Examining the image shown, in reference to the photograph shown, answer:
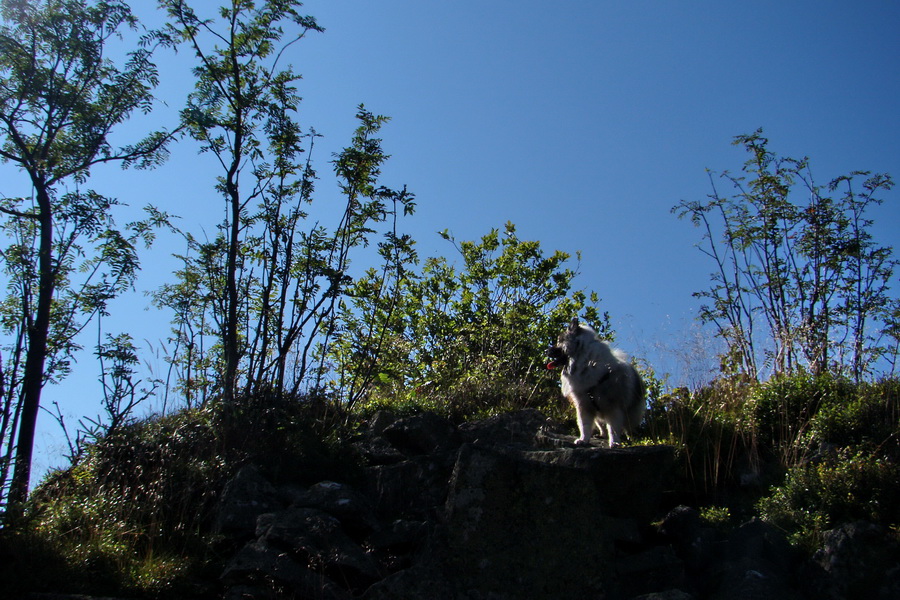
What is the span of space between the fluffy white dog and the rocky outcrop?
1271mm

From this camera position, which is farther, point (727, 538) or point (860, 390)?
point (860, 390)

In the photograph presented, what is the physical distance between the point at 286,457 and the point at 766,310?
8.10 m

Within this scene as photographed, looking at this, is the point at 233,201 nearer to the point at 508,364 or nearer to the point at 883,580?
the point at 508,364

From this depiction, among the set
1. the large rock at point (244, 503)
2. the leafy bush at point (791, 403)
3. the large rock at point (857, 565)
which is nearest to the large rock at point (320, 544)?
the large rock at point (244, 503)

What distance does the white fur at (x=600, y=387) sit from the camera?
7.98m

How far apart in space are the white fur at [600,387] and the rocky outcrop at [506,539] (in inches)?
49.8

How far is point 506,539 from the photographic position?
5449 millimetres

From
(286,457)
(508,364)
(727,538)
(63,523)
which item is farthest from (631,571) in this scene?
(508,364)

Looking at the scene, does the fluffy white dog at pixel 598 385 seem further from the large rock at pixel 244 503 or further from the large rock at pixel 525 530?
the large rock at pixel 244 503

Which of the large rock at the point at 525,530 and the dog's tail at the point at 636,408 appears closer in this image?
the large rock at the point at 525,530

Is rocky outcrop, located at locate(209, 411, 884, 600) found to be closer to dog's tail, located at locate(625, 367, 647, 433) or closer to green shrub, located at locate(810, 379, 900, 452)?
dog's tail, located at locate(625, 367, 647, 433)

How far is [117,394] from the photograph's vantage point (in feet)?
26.4

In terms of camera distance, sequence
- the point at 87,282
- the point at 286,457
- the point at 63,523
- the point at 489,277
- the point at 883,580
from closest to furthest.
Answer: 1. the point at 883,580
2. the point at 63,523
3. the point at 286,457
4. the point at 87,282
5. the point at 489,277

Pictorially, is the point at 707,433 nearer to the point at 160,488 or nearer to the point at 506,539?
the point at 506,539
